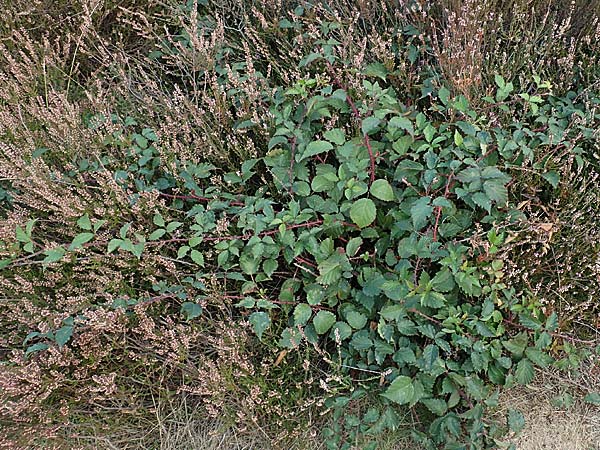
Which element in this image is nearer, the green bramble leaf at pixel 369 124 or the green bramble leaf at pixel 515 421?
the green bramble leaf at pixel 515 421

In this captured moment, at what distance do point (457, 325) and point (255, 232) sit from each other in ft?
2.48

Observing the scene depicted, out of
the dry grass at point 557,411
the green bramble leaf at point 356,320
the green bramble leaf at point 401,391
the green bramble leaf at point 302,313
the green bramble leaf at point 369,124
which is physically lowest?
the dry grass at point 557,411

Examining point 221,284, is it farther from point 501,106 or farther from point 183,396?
point 501,106

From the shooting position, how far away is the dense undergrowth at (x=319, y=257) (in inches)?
76.0

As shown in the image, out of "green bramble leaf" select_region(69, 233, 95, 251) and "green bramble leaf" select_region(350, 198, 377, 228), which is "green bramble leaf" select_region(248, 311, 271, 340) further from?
"green bramble leaf" select_region(69, 233, 95, 251)

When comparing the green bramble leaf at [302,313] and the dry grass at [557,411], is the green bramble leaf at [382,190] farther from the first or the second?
the dry grass at [557,411]

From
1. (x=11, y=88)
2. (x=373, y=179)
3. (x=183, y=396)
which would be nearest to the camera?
(x=373, y=179)

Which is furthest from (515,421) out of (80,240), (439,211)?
(80,240)

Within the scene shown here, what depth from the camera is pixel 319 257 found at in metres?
2.02

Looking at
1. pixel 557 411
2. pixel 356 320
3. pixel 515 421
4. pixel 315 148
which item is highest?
pixel 315 148

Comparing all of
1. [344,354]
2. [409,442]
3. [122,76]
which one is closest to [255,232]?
[344,354]

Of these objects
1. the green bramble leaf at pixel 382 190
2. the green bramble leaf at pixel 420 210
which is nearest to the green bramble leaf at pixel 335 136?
the green bramble leaf at pixel 382 190

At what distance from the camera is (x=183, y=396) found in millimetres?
2174

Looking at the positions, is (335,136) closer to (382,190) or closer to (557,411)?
(382,190)
